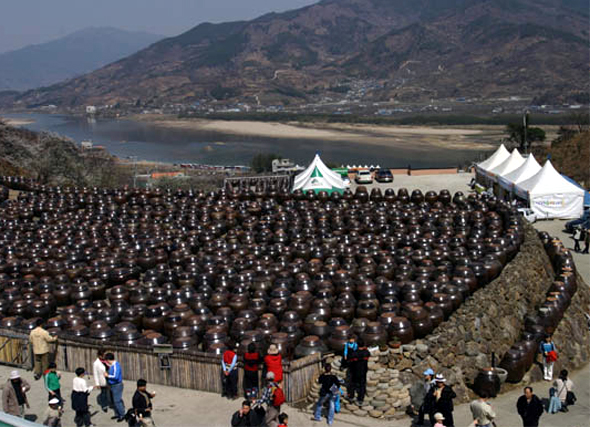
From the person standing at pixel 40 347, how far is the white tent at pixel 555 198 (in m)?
28.9

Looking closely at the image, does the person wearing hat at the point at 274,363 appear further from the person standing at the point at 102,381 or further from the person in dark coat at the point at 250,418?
the person standing at the point at 102,381

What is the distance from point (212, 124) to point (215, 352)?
16504 cm

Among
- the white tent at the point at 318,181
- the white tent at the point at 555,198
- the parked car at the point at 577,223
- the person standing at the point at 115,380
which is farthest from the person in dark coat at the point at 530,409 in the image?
the white tent at the point at 318,181

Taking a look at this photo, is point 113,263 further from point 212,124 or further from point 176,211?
point 212,124

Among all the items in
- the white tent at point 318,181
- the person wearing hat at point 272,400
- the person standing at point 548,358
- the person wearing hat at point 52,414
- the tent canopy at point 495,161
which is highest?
the tent canopy at point 495,161

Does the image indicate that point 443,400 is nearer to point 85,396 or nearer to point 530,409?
point 530,409

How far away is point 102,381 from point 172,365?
208 centimetres

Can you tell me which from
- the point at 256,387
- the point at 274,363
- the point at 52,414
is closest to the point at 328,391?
the point at 274,363

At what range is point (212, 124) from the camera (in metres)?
175

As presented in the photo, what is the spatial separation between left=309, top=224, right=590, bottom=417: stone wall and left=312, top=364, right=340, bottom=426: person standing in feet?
2.72

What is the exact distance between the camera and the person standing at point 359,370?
40.8 feet

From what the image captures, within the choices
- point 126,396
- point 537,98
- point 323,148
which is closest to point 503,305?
point 126,396

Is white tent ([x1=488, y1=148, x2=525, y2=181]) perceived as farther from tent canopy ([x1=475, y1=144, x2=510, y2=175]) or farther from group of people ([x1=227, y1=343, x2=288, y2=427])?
group of people ([x1=227, y1=343, x2=288, y2=427])

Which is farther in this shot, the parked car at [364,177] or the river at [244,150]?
the river at [244,150]
